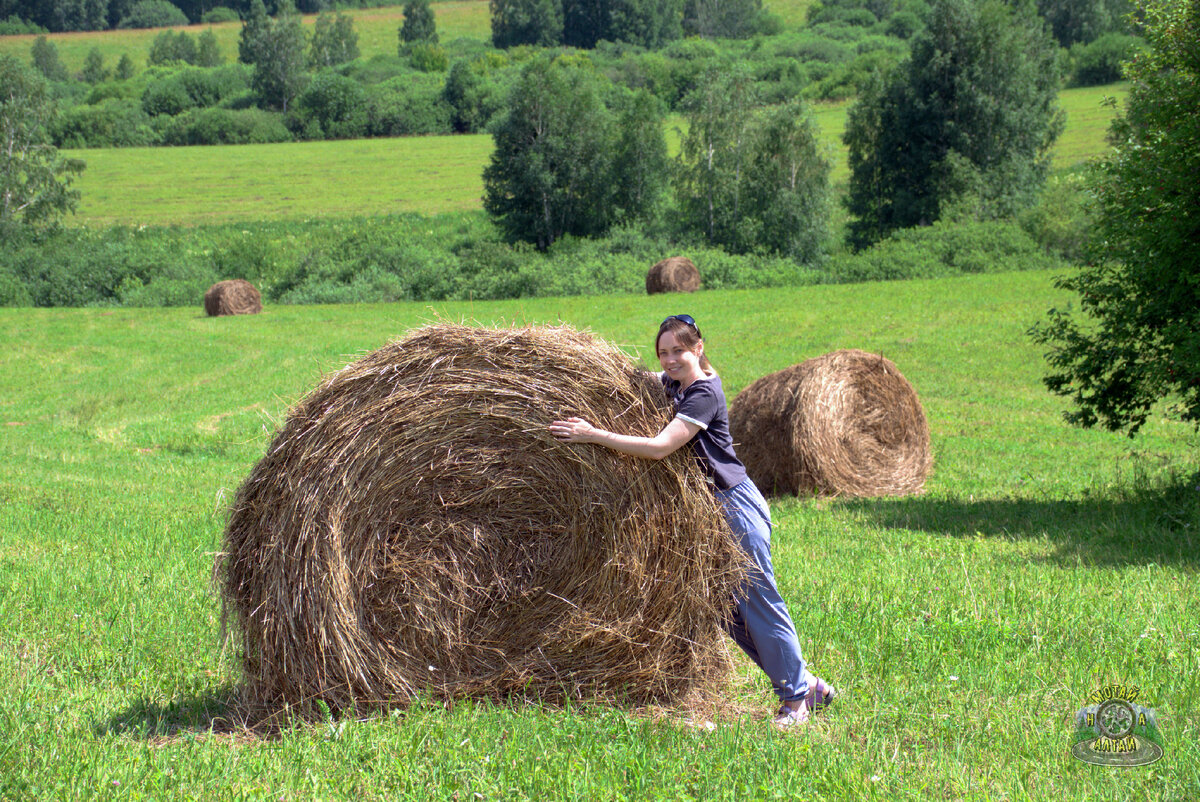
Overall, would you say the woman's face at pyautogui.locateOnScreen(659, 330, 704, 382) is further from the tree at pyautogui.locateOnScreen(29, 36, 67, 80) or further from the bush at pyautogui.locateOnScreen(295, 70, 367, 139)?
the tree at pyautogui.locateOnScreen(29, 36, 67, 80)

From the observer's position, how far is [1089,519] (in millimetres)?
9242

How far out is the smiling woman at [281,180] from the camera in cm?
6425

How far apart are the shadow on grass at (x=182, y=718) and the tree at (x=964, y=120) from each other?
1965 inches

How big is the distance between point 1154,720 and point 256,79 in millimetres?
112502

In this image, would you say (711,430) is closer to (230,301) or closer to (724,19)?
(230,301)

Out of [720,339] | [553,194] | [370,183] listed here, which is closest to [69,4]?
[370,183]

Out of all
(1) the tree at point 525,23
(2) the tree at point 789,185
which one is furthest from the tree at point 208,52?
Answer: (2) the tree at point 789,185

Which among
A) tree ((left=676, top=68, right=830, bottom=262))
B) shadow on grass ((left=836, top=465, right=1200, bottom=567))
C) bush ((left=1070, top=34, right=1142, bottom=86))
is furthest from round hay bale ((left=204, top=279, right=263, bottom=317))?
bush ((left=1070, top=34, right=1142, bottom=86))

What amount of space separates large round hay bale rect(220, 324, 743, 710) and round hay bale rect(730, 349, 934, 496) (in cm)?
692

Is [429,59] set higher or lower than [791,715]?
higher

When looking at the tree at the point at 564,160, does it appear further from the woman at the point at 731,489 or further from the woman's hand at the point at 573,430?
the woman's hand at the point at 573,430

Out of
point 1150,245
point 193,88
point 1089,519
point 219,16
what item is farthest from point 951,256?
point 219,16

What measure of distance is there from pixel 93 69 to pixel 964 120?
103056 mm

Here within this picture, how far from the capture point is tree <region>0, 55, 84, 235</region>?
52125 millimetres
